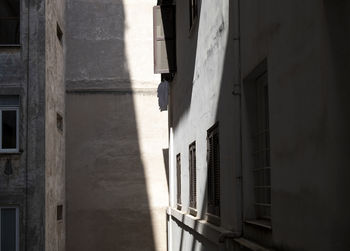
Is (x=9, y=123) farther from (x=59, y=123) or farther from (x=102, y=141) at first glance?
(x=102, y=141)

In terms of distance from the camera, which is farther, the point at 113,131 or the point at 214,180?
the point at 113,131

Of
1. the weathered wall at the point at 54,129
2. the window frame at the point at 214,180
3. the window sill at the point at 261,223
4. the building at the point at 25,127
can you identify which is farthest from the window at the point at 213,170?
the weathered wall at the point at 54,129

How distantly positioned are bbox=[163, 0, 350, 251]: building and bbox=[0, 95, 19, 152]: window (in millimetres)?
5348

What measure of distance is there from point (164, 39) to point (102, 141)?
715 cm

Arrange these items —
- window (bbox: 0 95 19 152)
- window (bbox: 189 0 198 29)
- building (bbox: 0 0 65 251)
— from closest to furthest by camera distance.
Answer: window (bbox: 189 0 198 29), building (bbox: 0 0 65 251), window (bbox: 0 95 19 152)

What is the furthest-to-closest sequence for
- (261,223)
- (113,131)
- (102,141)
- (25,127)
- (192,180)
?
(113,131) < (102,141) < (25,127) < (192,180) < (261,223)

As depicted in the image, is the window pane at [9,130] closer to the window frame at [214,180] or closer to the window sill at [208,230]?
the window sill at [208,230]

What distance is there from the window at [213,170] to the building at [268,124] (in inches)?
0.6

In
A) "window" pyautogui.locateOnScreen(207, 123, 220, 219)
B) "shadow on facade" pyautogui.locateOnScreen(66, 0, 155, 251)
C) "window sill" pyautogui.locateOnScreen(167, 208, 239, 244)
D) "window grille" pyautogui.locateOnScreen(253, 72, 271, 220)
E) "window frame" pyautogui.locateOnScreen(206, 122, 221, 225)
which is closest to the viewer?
"window grille" pyautogui.locateOnScreen(253, 72, 271, 220)

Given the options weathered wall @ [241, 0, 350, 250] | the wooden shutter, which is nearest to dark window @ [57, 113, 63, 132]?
the wooden shutter

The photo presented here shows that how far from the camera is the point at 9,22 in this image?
55.6ft

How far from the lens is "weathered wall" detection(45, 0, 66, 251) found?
55.7 ft

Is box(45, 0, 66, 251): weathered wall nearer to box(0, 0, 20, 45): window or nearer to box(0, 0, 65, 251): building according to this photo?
box(0, 0, 65, 251): building

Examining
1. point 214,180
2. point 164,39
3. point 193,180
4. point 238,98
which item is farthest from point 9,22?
point 238,98
